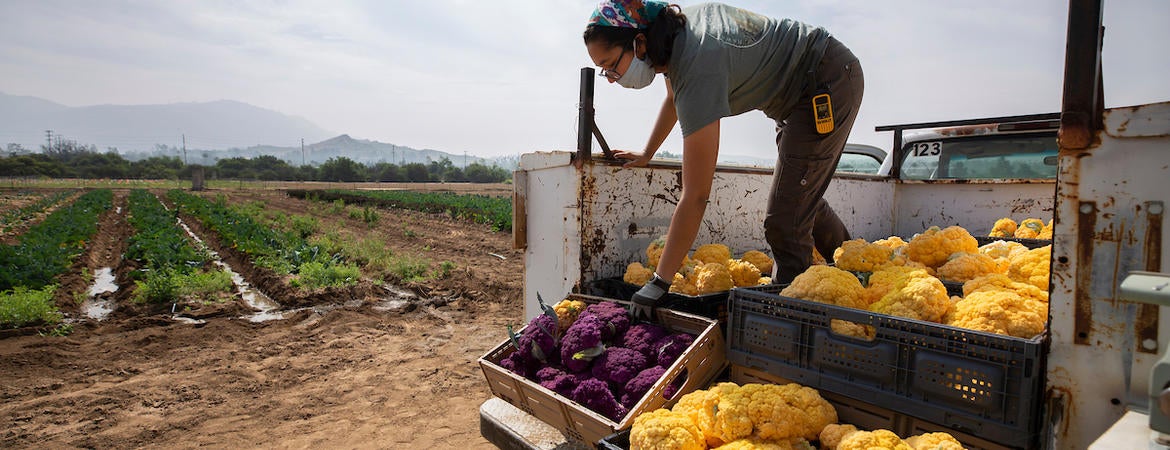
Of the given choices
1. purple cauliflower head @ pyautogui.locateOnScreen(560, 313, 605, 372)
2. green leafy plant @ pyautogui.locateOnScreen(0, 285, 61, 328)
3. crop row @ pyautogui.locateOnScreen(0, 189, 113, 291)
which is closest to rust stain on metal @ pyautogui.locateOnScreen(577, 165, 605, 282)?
purple cauliflower head @ pyautogui.locateOnScreen(560, 313, 605, 372)

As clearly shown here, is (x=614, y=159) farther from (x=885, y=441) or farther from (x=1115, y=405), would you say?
(x=1115, y=405)

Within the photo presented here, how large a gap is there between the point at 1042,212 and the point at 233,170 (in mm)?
91136

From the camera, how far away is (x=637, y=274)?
122 inches

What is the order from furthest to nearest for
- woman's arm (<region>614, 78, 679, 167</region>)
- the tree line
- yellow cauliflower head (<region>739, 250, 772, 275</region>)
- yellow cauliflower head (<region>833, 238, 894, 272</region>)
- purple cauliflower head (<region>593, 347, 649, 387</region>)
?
the tree line < yellow cauliflower head (<region>739, 250, 772, 275</region>) < woman's arm (<region>614, 78, 679, 167</region>) < yellow cauliflower head (<region>833, 238, 894, 272</region>) < purple cauliflower head (<region>593, 347, 649, 387</region>)

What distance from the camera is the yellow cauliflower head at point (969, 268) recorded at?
2561 mm

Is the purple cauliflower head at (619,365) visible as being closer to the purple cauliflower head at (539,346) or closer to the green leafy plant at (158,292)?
the purple cauliflower head at (539,346)

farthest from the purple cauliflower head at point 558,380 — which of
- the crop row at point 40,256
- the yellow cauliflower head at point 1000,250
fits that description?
the crop row at point 40,256

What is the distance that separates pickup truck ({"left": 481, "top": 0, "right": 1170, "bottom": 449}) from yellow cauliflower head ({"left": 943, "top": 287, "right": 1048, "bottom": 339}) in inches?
5.3

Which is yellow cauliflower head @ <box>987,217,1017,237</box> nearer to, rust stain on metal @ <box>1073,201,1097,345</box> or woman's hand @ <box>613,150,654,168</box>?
woman's hand @ <box>613,150,654,168</box>

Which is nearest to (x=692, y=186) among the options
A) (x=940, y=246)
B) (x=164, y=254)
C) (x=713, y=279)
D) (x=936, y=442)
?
(x=713, y=279)

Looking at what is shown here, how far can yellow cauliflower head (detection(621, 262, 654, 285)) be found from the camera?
307 centimetres

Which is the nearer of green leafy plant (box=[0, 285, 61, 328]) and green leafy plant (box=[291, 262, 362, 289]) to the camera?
green leafy plant (box=[0, 285, 61, 328])

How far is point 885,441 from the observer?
5.02 feet

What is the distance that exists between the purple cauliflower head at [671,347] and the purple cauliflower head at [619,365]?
7cm
